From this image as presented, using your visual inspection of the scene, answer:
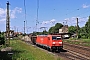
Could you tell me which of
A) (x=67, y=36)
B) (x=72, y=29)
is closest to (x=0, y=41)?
(x=67, y=36)

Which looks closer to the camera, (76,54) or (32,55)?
(32,55)

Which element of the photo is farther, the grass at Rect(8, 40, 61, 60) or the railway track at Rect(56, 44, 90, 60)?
the railway track at Rect(56, 44, 90, 60)

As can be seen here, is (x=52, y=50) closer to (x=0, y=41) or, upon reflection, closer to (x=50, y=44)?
(x=50, y=44)

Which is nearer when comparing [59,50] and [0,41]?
[59,50]

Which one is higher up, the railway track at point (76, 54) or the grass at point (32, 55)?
the grass at point (32, 55)

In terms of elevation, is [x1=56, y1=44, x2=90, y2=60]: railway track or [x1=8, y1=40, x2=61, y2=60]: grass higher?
[x1=8, y1=40, x2=61, y2=60]: grass

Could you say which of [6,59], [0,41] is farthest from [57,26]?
[6,59]

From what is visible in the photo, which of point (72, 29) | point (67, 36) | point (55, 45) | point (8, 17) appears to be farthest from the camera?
point (72, 29)

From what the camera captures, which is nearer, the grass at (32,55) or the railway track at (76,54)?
the grass at (32,55)

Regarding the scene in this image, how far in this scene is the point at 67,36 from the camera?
116m

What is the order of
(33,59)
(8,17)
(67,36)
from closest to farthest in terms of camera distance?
(33,59)
(8,17)
(67,36)

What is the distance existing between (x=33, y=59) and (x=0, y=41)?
35543 millimetres

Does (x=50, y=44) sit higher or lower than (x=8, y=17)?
lower

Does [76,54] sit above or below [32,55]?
below
